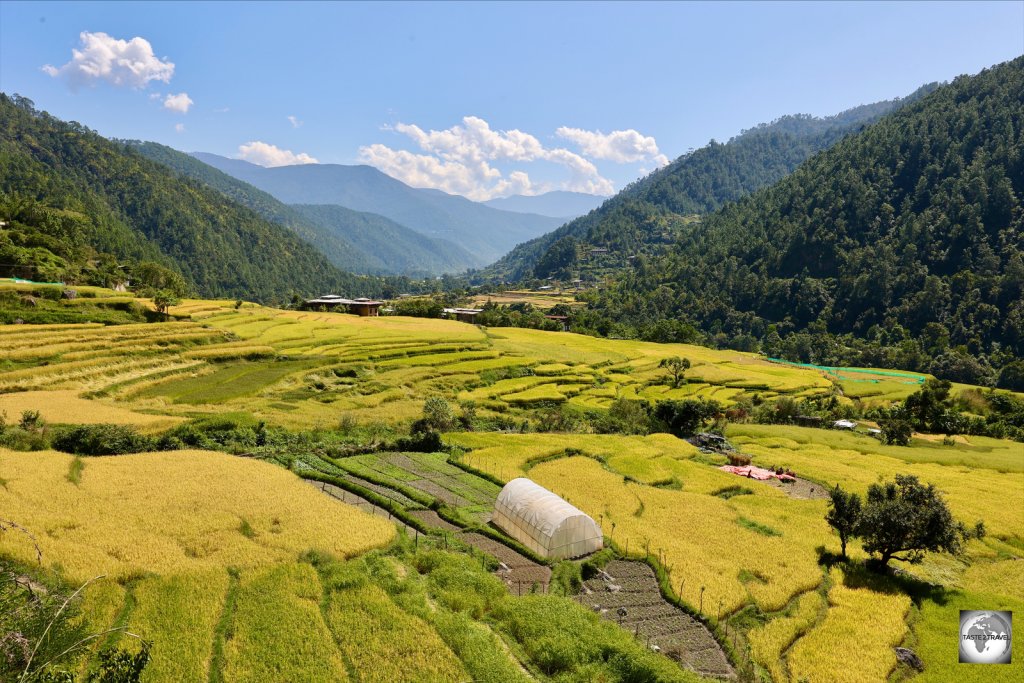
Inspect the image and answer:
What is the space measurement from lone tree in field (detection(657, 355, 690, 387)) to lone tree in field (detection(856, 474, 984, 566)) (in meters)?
57.2

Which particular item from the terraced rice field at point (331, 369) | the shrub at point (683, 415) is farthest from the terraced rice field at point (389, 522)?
the shrub at point (683, 415)

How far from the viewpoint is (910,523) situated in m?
25.7

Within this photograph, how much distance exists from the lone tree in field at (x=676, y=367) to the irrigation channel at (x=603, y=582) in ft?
182

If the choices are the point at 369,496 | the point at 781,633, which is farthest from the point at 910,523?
the point at 369,496

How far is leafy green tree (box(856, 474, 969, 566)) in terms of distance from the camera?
25.8 meters

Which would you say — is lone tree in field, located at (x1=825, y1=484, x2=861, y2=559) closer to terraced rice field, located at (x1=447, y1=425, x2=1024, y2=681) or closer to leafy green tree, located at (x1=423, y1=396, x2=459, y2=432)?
terraced rice field, located at (x1=447, y1=425, x2=1024, y2=681)

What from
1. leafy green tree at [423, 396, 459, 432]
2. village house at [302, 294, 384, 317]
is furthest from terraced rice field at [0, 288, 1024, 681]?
village house at [302, 294, 384, 317]

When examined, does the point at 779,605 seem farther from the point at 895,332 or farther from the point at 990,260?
the point at 990,260

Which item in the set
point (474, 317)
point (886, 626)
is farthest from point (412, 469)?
point (474, 317)

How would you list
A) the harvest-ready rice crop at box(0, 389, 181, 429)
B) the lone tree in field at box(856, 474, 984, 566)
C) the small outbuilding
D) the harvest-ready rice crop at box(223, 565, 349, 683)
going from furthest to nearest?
the small outbuilding, the harvest-ready rice crop at box(0, 389, 181, 429), the lone tree in field at box(856, 474, 984, 566), the harvest-ready rice crop at box(223, 565, 349, 683)

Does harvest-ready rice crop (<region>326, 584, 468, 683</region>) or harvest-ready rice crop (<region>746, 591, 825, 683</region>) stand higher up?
harvest-ready rice crop (<region>326, 584, 468, 683</region>)

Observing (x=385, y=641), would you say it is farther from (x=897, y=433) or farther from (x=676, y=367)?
(x=676, y=367)

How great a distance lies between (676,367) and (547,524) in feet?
208

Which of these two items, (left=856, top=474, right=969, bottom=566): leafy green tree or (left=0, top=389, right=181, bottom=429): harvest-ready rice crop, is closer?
(left=856, top=474, right=969, bottom=566): leafy green tree
